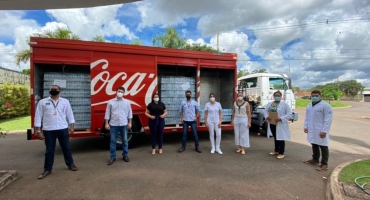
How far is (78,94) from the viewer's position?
237 inches

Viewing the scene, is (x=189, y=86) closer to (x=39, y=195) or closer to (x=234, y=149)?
(x=234, y=149)

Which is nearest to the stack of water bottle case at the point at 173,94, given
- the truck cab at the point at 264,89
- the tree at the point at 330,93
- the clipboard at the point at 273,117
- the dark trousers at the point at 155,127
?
the dark trousers at the point at 155,127

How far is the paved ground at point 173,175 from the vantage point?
3.72 m

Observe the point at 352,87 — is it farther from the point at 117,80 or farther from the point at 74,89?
the point at 74,89

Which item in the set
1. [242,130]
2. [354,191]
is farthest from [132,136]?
[354,191]

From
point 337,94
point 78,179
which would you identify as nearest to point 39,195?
point 78,179

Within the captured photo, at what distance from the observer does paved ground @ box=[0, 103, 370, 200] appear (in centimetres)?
372

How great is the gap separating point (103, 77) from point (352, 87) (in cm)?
10284

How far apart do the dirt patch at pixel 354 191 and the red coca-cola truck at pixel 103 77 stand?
3.95 meters

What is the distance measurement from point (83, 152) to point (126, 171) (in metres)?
2.23

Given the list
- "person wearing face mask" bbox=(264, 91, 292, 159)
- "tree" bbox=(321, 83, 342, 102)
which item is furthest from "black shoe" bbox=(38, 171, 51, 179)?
"tree" bbox=(321, 83, 342, 102)

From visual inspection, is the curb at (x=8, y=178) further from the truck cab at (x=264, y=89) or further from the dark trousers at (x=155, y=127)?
the truck cab at (x=264, y=89)

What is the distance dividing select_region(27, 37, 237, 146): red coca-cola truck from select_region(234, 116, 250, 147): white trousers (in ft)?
4.04

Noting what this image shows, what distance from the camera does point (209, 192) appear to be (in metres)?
3.75
